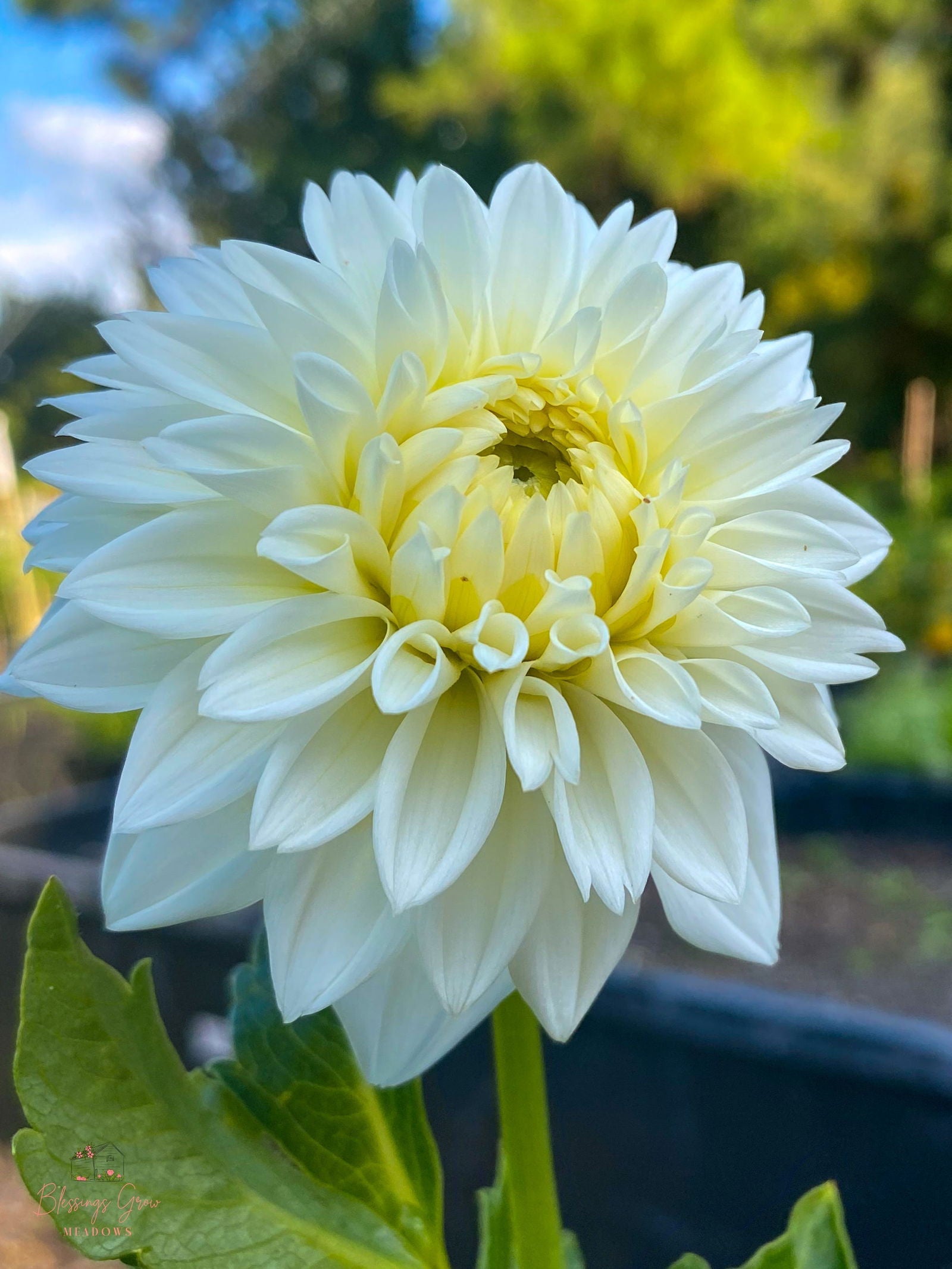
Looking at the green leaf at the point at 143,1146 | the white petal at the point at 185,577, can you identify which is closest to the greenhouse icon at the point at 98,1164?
the green leaf at the point at 143,1146

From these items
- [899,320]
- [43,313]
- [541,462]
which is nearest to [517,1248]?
[541,462]

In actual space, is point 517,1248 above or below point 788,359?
below

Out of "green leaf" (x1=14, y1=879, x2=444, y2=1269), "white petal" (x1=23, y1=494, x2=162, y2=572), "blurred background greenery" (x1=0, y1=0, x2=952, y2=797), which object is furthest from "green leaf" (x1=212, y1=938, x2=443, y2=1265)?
"blurred background greenery" (x1=0, y1=0, x2=952, y2=797)

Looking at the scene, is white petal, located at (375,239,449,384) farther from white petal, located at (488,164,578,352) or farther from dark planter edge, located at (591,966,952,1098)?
dark planter edge, located at (591,966,952,1098)

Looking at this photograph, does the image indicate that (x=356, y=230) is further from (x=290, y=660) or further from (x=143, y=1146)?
(x=143, y=1146)

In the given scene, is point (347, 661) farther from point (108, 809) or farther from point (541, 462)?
point (108, 809)

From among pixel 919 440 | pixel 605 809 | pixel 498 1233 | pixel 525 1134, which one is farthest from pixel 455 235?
pixel 919 440
